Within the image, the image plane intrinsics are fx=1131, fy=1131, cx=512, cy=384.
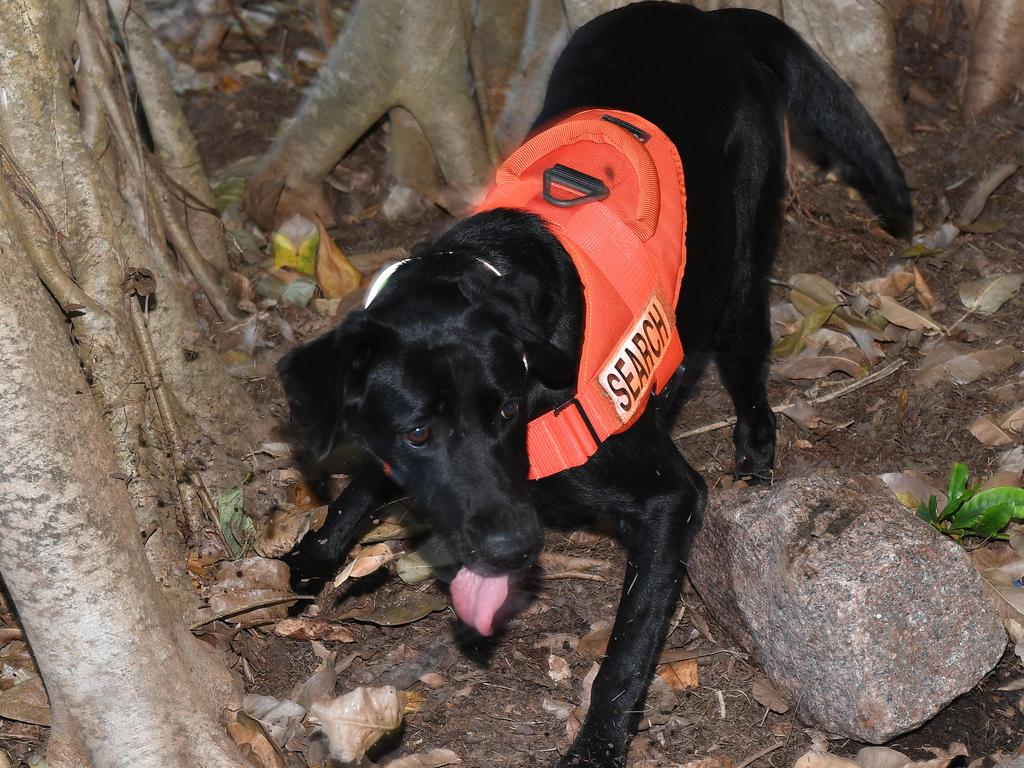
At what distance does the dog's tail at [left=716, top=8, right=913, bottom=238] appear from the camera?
425 centimetres

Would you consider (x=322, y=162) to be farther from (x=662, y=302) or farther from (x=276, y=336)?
(x=662, y=302)

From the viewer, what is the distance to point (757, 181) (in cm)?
405

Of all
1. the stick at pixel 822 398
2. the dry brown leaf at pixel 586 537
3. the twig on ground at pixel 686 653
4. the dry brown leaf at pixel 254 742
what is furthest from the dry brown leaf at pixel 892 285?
the dry brown leaf at pixel 254 742

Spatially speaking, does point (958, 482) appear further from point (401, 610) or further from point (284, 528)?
point (284, 528)

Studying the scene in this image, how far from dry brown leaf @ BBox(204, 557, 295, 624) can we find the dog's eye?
94 cm

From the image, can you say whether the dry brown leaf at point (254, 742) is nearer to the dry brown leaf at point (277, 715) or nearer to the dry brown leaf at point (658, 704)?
the dry brown leaf at point (277, 715)

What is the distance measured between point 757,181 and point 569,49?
831 millimetres

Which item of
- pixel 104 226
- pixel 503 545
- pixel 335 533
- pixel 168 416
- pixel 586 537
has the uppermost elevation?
pixel 104 226

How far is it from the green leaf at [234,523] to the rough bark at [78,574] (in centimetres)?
53

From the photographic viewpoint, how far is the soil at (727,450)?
3238 millimetres

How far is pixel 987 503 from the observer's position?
3.52 meters

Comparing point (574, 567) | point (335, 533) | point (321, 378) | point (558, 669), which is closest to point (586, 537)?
point (574, 567)

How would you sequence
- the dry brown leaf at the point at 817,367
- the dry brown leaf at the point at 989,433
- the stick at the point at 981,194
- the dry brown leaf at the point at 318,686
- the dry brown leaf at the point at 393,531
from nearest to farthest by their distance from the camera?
the dry brown leaf at the point at 318,686
the dry brown leaf at the point at 393,531
the dry brown leaf at the point at 989,433
the dry brown leaf at the point at 817,367
the stick at the point at 981,194

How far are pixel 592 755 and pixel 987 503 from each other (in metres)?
1.47
